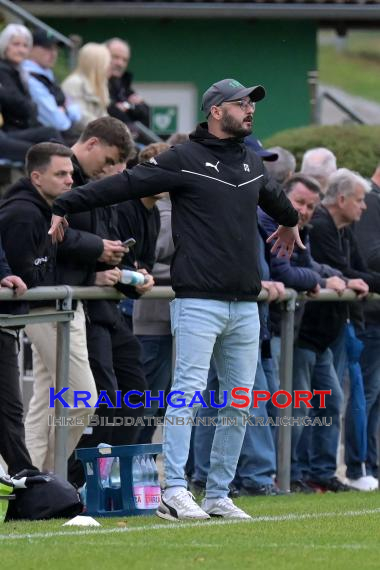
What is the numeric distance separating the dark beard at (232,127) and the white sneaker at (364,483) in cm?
386

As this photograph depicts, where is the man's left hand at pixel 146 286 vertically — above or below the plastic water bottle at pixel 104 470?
above

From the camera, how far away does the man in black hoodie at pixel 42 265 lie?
9.19 metres

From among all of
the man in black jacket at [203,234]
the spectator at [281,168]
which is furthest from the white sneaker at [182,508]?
the spectator at [281,168]

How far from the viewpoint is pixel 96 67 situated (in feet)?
51.2

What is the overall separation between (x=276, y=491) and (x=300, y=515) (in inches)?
71.5

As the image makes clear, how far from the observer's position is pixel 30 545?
7.34 m

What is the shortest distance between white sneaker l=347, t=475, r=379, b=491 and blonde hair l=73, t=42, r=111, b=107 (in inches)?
220

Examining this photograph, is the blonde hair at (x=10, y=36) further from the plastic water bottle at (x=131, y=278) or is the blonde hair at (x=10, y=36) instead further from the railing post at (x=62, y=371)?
the railing post at (x=62, y=371)

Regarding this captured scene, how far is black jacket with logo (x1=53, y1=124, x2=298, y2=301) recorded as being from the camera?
845cm

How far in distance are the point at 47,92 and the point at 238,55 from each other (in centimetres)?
940

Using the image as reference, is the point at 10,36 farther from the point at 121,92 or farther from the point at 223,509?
the point at 223,509

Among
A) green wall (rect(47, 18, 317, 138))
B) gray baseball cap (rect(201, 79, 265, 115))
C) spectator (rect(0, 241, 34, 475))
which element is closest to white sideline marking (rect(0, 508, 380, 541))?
spectator (rect(0, 241, 34, 475))

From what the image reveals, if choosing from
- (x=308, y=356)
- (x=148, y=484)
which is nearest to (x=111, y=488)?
(x=148, y=484)

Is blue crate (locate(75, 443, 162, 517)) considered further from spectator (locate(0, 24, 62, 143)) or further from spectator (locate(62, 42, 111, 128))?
spectator (locate(62, 42, 111, 128))
